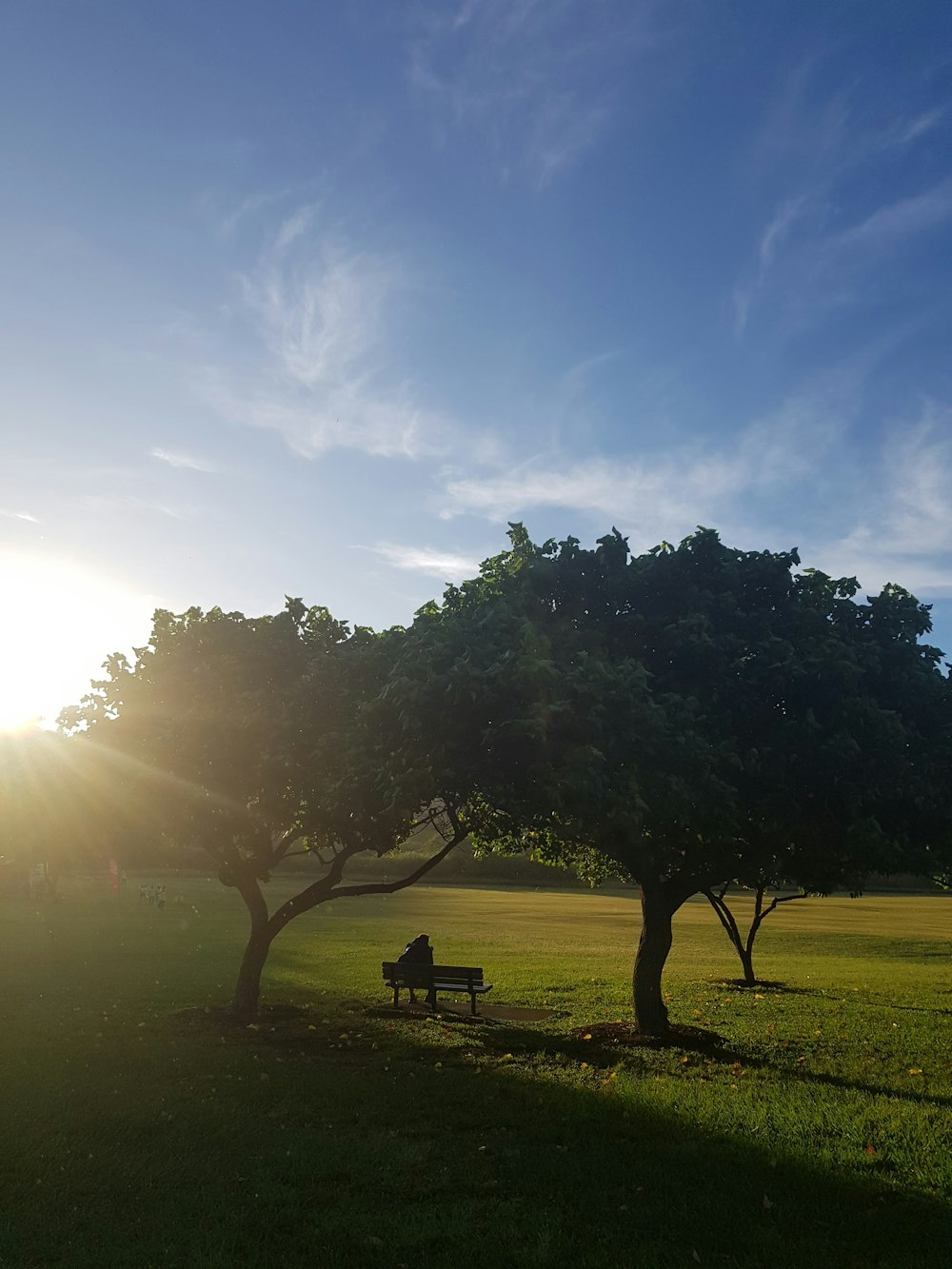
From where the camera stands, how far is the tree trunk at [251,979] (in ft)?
65.2

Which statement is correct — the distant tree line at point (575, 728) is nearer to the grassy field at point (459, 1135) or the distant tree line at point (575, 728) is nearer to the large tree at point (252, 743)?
the large tree at point (252, 743)

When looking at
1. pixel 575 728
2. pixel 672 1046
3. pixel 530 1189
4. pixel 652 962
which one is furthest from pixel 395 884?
pixel 530 1189

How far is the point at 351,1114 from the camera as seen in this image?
468 inches

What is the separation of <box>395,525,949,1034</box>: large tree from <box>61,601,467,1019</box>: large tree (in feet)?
8.67

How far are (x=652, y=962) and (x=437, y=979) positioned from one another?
6565 mm

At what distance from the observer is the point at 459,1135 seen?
11.0 meters

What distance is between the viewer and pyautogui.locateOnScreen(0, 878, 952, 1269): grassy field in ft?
26.2

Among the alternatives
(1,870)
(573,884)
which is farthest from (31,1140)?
(573,884)

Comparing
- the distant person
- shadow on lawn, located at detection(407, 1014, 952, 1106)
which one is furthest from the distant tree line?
the distant person

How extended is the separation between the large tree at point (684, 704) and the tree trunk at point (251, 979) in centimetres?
626

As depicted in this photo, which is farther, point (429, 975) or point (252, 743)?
point (429, 975)

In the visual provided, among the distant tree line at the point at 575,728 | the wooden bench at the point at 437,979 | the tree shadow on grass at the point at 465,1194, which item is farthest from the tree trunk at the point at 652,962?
the tree shadow on grass at the point at 465,1194

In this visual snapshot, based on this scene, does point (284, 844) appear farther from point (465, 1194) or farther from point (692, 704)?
point (465, 1194)

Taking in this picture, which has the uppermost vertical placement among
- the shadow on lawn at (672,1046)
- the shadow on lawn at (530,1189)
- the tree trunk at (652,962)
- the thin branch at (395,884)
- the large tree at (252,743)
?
the large tree at (252,743)
